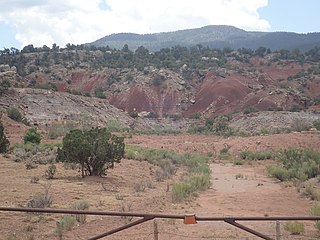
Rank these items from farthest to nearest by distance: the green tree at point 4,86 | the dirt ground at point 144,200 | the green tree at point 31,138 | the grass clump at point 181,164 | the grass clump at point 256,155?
the green tree at point 4,86 < the grass clump at point 256,155 < the green tree at point 31,138 < the grass clump at point 181,164 < the dirt ground at point 144,200

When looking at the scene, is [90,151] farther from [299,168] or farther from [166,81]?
[166,81]

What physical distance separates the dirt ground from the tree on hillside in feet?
2.75

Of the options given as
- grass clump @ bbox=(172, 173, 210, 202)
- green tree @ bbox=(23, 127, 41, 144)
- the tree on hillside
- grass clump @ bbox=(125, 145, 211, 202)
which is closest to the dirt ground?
grass clump @ bbox=(172, 173, 210, 202)

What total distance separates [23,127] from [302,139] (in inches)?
1145

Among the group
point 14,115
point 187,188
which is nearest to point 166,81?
point 14,115

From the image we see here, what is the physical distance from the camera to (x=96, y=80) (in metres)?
93.0

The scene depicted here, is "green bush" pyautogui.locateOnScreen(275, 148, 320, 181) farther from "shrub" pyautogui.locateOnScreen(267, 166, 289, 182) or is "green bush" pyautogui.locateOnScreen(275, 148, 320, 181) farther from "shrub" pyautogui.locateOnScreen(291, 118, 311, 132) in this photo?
"shrub" pyautogui.locateOnScreen(291, 118, 311, 132)

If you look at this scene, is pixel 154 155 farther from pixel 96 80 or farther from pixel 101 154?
pixel 96 80

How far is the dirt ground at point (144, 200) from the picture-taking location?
44.3 feet

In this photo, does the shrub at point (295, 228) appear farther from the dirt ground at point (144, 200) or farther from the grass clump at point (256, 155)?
the grass clump at point (256, 155)

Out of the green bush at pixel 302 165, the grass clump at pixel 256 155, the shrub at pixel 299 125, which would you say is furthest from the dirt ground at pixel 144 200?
the shrub at pixel 299 125

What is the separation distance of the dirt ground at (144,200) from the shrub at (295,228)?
164mm

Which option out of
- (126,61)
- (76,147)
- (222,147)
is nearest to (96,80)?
(126,61)

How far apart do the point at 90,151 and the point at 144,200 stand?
656 cm
